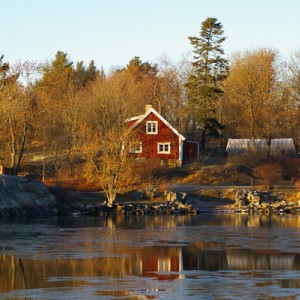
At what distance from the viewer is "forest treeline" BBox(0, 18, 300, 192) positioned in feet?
220

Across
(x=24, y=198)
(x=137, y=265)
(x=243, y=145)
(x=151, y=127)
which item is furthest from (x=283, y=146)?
(x=137, y=265)

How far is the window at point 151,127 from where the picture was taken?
75812mm

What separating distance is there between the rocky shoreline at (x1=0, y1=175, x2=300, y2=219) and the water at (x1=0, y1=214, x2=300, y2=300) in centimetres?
753

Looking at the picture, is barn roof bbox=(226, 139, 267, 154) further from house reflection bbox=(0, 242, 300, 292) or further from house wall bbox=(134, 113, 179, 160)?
house reflection bbox=(0, 242, 300, 292)

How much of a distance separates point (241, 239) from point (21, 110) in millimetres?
33346

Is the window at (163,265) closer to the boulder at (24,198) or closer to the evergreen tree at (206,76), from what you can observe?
the boulder at (24,198)

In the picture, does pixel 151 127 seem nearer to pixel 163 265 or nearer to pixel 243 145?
pixel 243 145

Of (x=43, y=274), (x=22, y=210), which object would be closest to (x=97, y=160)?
(x=22, y=210)

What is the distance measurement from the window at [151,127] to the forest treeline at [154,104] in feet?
8.97

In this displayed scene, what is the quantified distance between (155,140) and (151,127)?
4.44 ft

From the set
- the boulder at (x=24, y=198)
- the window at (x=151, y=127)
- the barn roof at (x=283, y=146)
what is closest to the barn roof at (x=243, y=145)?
the barn roof at (x=283, y=146)

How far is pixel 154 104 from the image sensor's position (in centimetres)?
9756

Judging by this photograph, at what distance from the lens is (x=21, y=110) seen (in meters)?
65.2

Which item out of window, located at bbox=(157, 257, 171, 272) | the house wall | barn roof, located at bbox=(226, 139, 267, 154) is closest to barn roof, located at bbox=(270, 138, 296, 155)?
Answer: barn roof, located at bbox=(226, 139, 267, 154)
